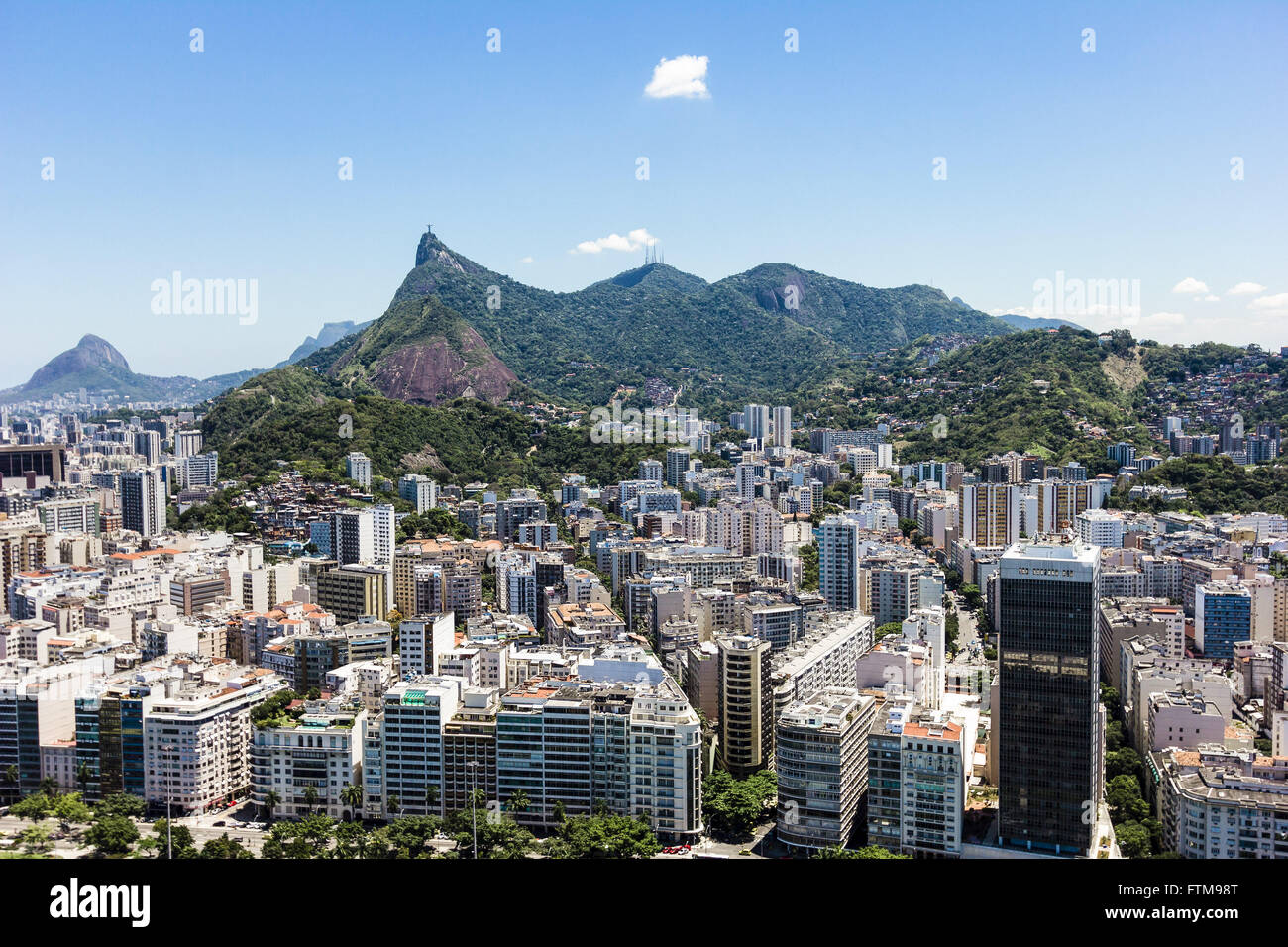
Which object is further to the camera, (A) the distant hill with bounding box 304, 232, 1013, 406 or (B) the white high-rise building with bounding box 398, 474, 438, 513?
(A) the distant hill with bounding box 304, 232, 1013, 406

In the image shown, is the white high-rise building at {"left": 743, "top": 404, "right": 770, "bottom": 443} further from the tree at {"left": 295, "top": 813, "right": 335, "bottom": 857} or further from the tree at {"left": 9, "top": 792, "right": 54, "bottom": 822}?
the tree at {"left": 9, "top": 792, "right": 54, "bottom": 822}

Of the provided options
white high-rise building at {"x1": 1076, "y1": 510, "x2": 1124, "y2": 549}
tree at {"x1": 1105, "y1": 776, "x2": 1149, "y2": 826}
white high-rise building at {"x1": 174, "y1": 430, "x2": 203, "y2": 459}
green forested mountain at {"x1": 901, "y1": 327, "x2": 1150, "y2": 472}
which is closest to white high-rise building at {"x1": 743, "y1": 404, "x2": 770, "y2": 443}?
green forested mountain at {"x1": 901, "y1": 327, "x2": 1150, "y2": 472}

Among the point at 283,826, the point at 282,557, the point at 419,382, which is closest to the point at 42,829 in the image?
the point at 283,826

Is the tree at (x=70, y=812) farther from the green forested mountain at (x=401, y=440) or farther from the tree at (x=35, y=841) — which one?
the green forested mountain at (x=401, y=440)

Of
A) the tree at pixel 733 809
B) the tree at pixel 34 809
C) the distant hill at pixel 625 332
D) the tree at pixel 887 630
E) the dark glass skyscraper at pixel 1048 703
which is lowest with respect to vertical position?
the tree at pixel 733 809

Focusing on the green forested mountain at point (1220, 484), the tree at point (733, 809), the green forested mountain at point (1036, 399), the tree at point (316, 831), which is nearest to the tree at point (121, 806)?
the tree at point (316, 831)

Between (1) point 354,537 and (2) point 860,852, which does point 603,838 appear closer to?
(2) point 860,852
